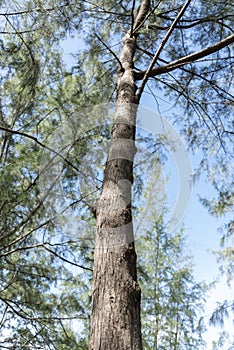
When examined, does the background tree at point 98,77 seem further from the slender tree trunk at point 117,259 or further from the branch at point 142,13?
the slender tree trunk at point 117,259

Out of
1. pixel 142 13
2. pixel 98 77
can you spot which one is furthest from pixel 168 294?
pixel 142 13

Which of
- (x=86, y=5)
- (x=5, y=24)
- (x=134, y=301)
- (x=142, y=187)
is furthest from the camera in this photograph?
(x=86, y=5)

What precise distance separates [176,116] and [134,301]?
2200 mm

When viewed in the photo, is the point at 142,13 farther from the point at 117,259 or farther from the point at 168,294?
the point at 168,294

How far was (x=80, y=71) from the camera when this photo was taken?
3252 millimetres

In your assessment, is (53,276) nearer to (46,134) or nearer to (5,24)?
(46,134)

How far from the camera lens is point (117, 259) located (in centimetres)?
122

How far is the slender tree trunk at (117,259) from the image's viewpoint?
3.37 ft

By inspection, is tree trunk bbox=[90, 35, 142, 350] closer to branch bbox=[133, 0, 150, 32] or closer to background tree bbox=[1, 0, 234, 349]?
background tree bbox=[1, 0, 234, 349]

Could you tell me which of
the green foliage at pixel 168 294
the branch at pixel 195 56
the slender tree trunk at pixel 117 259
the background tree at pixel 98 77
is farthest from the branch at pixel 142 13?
the green foliage at pixel 168 294

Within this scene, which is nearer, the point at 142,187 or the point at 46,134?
the point at 142,187

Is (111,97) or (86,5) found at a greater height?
(86,5)

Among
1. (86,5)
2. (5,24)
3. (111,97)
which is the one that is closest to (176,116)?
(111,97)

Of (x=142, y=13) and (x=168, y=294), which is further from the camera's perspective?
(x=168, y=294)
